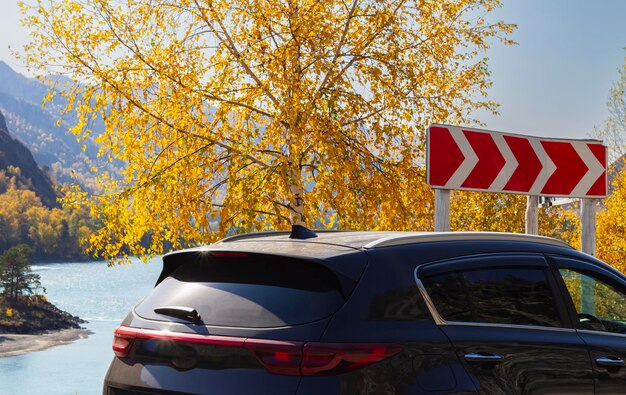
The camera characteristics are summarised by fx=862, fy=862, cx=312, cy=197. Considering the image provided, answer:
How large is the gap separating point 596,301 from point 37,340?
105 m

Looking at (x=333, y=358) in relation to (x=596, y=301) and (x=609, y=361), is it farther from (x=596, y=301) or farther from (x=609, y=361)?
(x=596, y=301)

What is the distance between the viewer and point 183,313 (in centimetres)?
336

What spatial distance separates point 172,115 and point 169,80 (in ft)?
1.72

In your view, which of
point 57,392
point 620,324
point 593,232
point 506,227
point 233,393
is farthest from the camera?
point 57,392

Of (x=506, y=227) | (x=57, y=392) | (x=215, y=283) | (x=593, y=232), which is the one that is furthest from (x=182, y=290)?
(x=57, y=392)

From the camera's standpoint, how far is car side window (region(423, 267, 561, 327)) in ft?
11.3

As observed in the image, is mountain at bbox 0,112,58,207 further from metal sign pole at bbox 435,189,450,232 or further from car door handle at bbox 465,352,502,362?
car door handle at bbox 465,352,502,362

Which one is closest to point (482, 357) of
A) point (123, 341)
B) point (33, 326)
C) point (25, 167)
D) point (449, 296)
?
point (449, 296)

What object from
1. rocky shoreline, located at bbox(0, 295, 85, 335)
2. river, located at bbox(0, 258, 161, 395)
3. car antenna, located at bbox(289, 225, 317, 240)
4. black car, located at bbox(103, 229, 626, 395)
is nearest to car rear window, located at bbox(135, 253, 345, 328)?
black car, located at bbox(103, 229, 626, 395)

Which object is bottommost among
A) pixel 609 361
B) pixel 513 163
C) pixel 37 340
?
pixel 37 340

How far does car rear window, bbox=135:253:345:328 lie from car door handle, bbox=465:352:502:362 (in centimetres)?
61

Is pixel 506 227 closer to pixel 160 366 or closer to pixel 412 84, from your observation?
pixel 412 84

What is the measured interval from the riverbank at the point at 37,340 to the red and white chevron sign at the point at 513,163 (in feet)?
319

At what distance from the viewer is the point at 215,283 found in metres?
3.43
